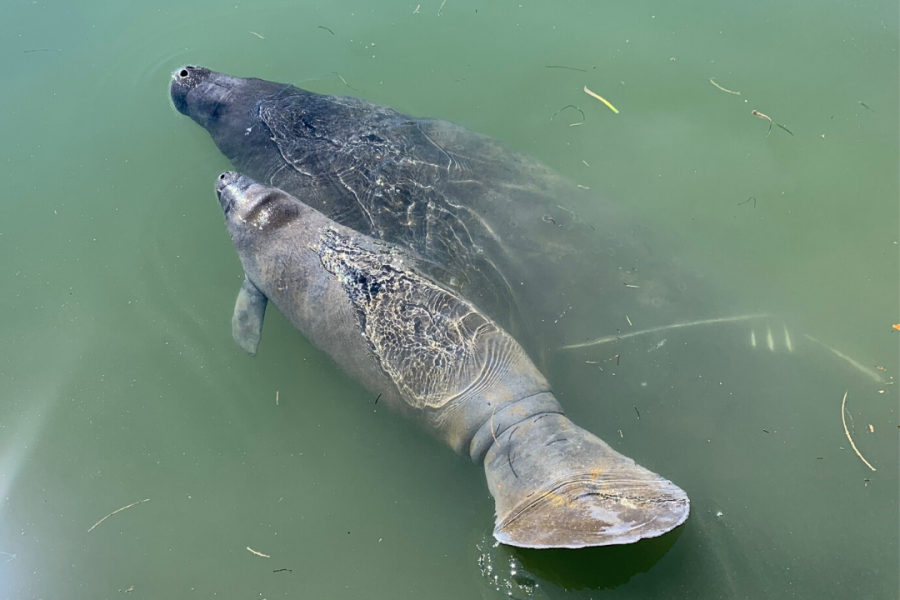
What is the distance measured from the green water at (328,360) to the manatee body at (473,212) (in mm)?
467

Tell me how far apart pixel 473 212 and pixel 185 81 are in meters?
3.85

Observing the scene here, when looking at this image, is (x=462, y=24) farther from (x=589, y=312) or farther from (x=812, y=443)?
(x=812, y=443)

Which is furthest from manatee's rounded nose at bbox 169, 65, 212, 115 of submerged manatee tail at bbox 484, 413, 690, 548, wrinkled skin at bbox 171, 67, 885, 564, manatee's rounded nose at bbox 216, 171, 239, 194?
submerged manatee tail at bbox 484, 413, 690, 548

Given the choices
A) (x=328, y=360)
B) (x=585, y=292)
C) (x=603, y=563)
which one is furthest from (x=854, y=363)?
(x=328, y=360)

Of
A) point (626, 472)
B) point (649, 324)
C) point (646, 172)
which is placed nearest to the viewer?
point (626, 472)

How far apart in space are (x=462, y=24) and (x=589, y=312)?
14.8ft

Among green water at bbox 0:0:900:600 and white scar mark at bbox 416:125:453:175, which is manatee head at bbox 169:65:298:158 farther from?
white scar mark at bbox 416:125:453:175

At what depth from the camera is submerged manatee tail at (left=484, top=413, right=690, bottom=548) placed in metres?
2.86

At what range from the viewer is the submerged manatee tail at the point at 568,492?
2.86m

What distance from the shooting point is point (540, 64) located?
6.94 meters

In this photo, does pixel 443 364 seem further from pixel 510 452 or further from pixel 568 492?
pixel 568 492

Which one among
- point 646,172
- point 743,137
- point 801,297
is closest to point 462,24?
point 646,172

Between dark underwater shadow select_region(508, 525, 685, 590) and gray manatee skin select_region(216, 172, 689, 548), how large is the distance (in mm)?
715

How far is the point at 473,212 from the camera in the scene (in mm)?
5355
